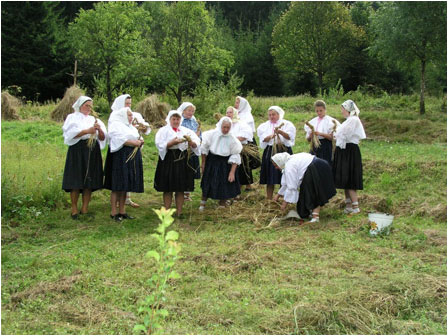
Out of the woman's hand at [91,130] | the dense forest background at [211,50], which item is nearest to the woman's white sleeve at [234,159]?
the woman's hand at [91,130]

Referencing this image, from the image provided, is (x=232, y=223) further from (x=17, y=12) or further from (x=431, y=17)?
(x=17, y=12)

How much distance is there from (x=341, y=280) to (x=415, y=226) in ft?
8.85

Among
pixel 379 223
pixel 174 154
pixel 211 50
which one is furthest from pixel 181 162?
pixel 211 50

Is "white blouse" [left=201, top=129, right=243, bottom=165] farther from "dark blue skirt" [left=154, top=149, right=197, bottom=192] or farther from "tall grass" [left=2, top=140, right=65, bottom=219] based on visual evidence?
"tall grass" [left=2, top=140, right=65, bottom=219]

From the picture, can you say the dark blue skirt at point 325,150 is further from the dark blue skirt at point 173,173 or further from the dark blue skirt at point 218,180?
the dark blue skirt at point 173,173

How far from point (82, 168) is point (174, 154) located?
4.29ft

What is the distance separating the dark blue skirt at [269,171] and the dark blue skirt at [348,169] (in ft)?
3.05

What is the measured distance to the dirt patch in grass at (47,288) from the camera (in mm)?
4473

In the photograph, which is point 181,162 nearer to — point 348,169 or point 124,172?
point 124,172

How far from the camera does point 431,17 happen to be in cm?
1376

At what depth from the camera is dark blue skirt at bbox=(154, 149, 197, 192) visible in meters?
7.39

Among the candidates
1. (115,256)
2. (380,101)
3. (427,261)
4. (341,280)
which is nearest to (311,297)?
(341,280)

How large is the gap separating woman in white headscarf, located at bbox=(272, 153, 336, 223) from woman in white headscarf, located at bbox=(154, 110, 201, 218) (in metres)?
1.44

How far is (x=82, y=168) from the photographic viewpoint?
718 centimetres
